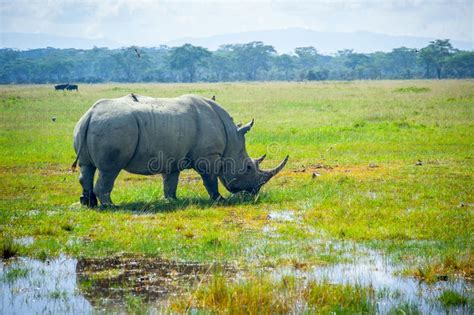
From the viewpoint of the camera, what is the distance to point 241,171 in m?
12.8

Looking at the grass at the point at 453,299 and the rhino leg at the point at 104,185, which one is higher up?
the rhino leg at the point at 104,185

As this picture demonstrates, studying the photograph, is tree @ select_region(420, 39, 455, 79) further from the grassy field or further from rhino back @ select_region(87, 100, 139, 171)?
rhino back @ select_region(87, 100, 139, 171)

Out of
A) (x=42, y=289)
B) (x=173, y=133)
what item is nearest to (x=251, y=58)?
(x=173, y=133)

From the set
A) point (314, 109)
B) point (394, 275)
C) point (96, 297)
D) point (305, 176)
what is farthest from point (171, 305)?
point (314, 109)

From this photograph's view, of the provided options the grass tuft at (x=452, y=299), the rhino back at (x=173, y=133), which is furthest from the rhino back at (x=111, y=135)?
the grass tuft at (x=452, y=299)

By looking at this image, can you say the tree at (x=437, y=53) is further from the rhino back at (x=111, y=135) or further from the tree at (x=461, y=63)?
the rhino back at (x=111, y=135)

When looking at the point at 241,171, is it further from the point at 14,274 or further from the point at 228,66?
the point at 228,66

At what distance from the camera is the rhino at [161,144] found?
1100cm

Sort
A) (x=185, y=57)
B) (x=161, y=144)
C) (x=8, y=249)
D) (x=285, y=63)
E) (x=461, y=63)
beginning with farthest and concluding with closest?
(x=285, y=63), (x=185, y=57), (x=461, y=63), (x=161, y=144), (x=8, y=249)

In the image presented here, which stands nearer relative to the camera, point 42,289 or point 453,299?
point 453,299

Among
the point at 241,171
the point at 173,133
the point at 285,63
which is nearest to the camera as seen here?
the point at 173,133

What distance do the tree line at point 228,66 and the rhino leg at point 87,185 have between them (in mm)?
73690

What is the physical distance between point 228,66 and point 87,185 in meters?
97.8

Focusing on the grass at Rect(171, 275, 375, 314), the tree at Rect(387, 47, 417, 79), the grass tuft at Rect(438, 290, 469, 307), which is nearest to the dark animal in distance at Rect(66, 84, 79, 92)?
the grass at Rect(171, 275, 375, 314)
